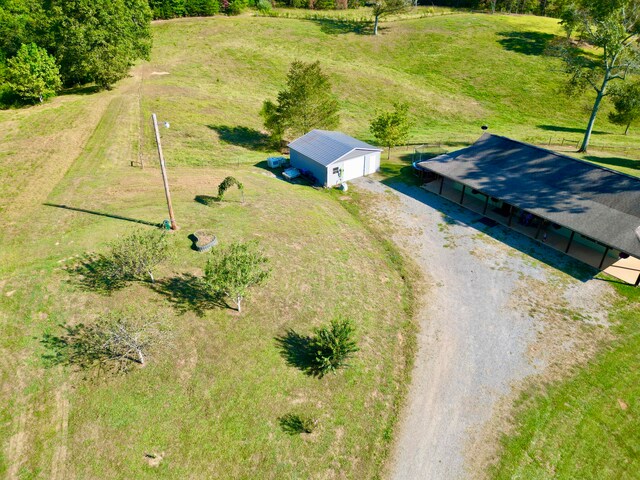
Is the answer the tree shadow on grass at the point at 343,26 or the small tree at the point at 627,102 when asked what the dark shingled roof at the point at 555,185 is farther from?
the tree shadow on grass at the point at 343,26

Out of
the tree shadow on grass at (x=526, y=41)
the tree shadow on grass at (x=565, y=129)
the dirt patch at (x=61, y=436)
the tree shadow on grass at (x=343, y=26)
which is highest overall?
the tree shadow on grass at (x=343, y=26)

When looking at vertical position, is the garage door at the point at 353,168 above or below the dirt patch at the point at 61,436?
above

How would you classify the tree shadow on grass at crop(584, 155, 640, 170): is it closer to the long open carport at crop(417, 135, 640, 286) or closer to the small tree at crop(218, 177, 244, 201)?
the long open carport at crop(417, 135, 640, 286)

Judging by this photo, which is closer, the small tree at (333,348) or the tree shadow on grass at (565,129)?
the small tree at (333,348)

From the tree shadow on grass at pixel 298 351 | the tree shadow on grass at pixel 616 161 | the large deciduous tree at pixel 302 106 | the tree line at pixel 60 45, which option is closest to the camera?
the tree shadow on grass at pixel 298 351

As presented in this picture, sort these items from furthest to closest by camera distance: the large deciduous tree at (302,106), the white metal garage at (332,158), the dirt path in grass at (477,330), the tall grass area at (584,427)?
the large deciduous tree at (302,106) < the white metal garage at (332,158) < the dirt path in grass at (477,330) < the tall grass area at (584,427)

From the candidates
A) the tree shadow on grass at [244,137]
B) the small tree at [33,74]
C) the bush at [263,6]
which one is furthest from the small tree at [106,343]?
the bush at [263,6]

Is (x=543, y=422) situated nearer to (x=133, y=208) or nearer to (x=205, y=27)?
(x=133, y=208)

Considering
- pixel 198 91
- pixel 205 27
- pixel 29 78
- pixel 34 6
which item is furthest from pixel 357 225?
pixel 205 27
